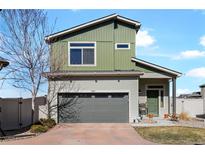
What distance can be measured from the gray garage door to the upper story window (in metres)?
2.33

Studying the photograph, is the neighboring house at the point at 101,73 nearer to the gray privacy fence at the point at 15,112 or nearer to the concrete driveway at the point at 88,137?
the gray privacy fence at the point at 15,112

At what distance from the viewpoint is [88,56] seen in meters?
26.0

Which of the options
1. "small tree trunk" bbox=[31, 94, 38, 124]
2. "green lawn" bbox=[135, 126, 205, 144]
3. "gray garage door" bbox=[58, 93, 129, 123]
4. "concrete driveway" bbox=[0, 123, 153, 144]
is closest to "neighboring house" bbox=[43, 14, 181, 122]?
"gray garage door" bbox=[58, 93, 129, 123]

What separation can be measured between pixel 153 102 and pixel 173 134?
9414mm

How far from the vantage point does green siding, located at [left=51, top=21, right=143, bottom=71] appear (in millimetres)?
25828

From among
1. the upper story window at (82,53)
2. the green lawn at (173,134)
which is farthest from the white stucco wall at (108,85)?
the green lawn at (173,134)

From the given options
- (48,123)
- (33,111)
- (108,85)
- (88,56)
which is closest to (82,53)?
(88,56)

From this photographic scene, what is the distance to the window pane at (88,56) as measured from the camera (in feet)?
85.2

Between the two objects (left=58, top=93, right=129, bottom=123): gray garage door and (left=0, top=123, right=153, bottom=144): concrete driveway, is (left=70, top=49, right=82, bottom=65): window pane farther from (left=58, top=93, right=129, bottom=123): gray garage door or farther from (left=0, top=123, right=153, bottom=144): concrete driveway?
(left=0, top=123, right=153, bottom=144): concrete driveway

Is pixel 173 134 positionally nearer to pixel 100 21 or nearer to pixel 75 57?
pixel 75 57

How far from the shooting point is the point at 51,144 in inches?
599

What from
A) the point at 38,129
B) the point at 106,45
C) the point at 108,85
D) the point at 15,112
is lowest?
the point at 38,129

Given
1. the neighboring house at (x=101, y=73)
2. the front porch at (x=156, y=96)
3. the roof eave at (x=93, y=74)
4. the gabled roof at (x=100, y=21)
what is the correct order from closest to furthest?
the roof eave at (x=93, y=74) → the neighboring house at (x=101, y=73) → the gabled roof at (x=100, y=21) → the front porch at (x=156, y=96)

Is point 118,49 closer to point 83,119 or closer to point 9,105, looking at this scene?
point 83,119
